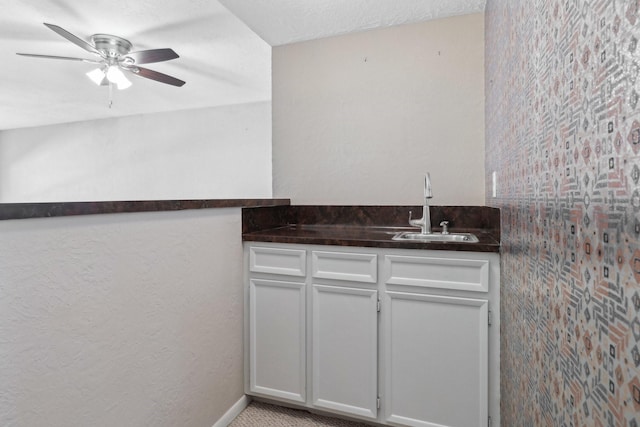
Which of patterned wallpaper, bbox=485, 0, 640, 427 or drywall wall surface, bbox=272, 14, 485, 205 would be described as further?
drywall wall surface, bbox=272, 14, 485, 205

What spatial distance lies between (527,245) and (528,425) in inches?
18.0

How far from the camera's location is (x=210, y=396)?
5.26 feet


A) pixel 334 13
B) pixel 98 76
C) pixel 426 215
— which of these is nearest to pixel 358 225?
pixel 426 215

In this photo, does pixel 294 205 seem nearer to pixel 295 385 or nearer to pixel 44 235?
pixel 295 385

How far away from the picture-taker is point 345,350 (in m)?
1.69

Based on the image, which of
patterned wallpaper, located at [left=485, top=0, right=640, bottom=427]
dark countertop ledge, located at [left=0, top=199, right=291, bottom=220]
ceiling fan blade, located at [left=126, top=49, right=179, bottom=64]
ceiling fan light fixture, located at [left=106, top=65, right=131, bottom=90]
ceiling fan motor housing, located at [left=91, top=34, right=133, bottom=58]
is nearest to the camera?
patterned wallpaper, located at [left=485, top=0, right=640, bottom=427]

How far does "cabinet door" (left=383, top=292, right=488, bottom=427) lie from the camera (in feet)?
4.89

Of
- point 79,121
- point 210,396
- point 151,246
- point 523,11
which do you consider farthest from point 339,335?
point 79,121

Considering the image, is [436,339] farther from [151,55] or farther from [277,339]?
[151,55]

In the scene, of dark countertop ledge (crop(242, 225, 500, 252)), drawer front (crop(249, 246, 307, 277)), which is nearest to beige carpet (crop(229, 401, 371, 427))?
drawer front (crop(249, 246, 307, 277))

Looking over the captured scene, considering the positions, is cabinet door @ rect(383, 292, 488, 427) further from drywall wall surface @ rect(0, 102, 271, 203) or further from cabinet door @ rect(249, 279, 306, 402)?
drywall wall surface @ rect(0, 102, 271, 203)

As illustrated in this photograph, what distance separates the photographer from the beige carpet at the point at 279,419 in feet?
5.75

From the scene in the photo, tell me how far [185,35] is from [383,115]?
5.61ft

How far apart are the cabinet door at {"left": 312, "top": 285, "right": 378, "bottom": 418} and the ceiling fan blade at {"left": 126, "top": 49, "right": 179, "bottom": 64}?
2.06 metres
